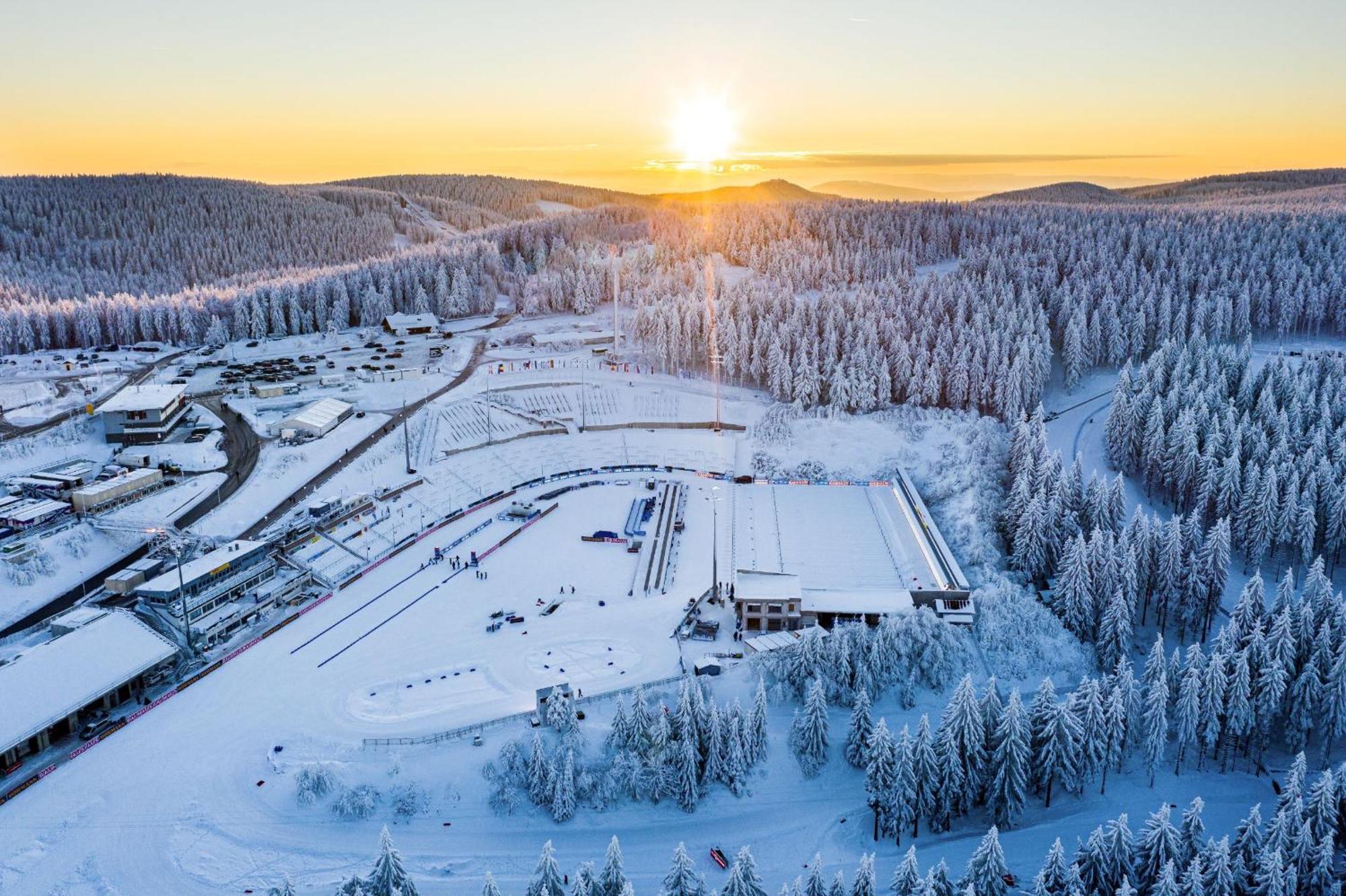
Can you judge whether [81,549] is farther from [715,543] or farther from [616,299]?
[616,299]

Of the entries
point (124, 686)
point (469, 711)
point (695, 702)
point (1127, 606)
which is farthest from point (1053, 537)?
point (124, 686)

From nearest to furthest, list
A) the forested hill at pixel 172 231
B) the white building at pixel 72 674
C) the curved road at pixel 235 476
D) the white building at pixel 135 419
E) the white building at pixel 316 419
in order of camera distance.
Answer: the white building at pixel 72 674 → the curved road at pixel 235 476 → the white building at pixel 135 419 → the white building at pixel 316 419 → the forested hill at pixel 172 231

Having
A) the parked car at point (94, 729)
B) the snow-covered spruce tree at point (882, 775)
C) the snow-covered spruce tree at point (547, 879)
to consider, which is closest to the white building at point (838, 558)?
the snow-covered spruce tree at point (882, 775)

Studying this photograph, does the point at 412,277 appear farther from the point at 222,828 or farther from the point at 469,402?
the point at 222,828

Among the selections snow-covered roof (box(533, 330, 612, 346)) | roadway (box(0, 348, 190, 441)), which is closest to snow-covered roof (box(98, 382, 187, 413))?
roadway (box(0, 348, 190, 441))

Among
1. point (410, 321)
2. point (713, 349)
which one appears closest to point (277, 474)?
point (713, 349)

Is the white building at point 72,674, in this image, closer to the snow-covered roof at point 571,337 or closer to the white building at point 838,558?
the white building at point 838,558

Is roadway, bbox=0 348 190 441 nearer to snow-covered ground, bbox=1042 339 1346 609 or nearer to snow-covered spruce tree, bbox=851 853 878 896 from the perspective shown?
snow-covered spruce tree, bbox=851 853 878 896
